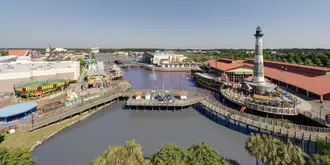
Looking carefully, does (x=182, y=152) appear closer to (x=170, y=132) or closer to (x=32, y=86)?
(x=170, y=132)

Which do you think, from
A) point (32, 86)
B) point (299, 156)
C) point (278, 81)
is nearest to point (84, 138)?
point (32, 86)

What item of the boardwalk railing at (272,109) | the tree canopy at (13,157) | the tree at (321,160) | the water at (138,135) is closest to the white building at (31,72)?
the water at (138,135)

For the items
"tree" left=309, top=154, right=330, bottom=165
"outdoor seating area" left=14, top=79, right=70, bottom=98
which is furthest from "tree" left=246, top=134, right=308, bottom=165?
"outdoor seating area" left=14, top=79, right=70, bottom=98

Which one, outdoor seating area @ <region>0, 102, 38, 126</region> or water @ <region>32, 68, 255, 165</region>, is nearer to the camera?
water @ <region>32, 68, 255, 165</region>

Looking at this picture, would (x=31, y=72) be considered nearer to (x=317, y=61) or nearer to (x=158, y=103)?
(x=158, y=103)

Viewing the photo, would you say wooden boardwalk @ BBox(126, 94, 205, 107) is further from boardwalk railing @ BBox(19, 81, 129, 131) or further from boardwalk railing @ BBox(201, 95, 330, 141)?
boardwalk railing @ BBox(201, 95, 330, 141)

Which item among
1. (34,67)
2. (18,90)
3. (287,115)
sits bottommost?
(287,115)
